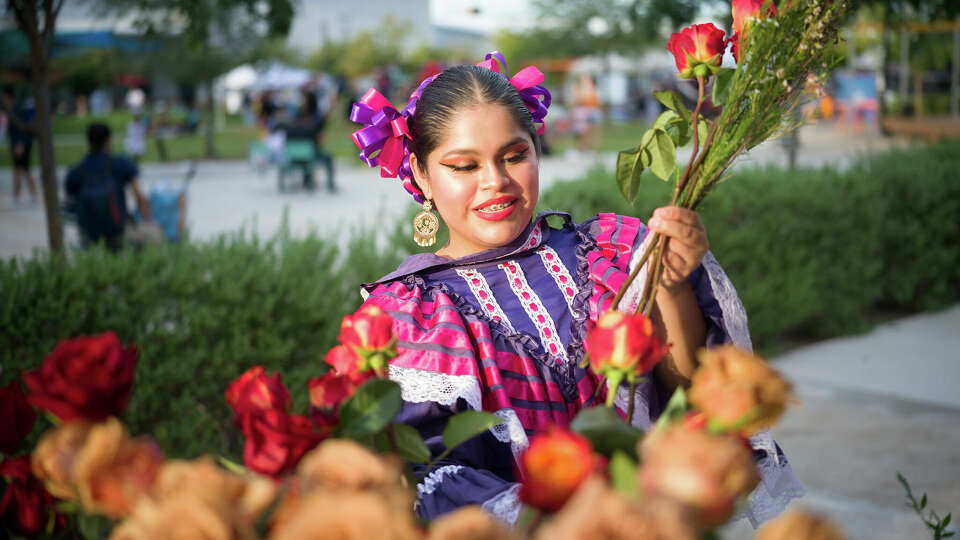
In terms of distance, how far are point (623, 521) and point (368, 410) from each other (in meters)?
0.42

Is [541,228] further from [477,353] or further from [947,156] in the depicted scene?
[947,156]

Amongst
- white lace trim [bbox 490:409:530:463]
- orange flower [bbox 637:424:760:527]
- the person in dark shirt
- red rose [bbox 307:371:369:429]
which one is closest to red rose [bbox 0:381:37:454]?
red rose [bbox 307:371:369:429]

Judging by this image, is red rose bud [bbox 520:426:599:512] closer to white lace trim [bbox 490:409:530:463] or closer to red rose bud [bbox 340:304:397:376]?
red rose bud [bbox 340:304:397:376]

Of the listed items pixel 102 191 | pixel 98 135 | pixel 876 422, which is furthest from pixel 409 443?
pixel 98 135

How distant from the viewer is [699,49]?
1283 mm

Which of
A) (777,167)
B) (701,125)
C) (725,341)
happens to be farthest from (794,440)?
(701,125)

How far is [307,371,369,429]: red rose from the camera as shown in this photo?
2.85 feet

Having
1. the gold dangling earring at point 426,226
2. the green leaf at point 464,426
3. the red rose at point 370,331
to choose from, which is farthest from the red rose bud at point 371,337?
the gold dangling earring at point 426,226

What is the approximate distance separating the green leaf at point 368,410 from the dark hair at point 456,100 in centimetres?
111

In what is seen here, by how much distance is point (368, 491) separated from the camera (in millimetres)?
598

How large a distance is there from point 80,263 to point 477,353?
215cm

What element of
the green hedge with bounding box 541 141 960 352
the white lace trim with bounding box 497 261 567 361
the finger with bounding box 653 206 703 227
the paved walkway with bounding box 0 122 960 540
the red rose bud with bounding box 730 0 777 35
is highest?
the red rose bud with bounding box 730 0 777 35

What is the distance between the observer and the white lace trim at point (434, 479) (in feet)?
5.05

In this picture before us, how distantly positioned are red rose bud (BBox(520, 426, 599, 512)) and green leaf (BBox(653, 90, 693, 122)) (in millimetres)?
748
